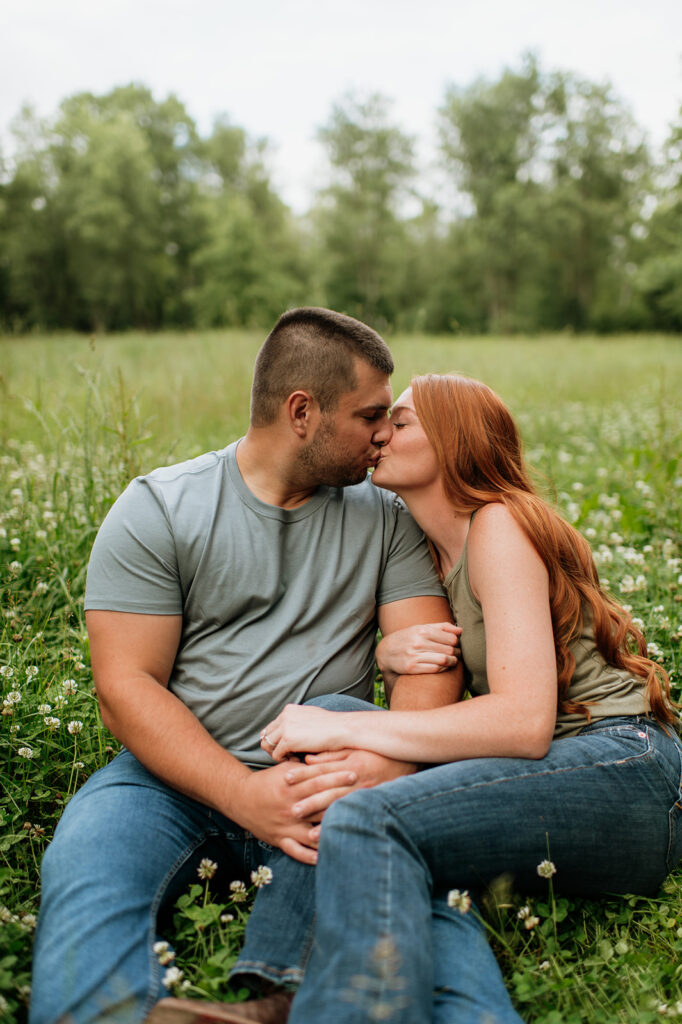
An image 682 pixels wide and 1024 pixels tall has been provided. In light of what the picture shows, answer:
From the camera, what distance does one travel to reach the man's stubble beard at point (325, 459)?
2.47m

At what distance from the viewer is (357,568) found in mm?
2490

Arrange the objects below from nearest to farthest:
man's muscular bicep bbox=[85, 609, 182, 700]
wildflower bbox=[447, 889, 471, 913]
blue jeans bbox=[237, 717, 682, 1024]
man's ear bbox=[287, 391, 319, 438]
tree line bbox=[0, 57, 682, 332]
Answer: blue jeans bbox=[237, 717, 682, 1024] < wildflower bbox=[447, 889, 471, 913] < man's muscular bicep bbox=[85, 609, 182, 700] < man's ear bbox=[287, 391, 319, 438] < tree line bbox=[0, 57, 682, 332]

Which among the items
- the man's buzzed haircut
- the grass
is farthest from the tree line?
the man's buzzed haircut

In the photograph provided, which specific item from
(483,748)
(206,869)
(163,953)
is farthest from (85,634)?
(483,748)

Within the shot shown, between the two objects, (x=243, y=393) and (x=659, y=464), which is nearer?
(x=659, y=464)

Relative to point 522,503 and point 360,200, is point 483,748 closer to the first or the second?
point 522,503

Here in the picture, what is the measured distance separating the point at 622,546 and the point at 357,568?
2.29 metres

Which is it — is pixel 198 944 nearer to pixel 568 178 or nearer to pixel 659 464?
pixel 659 464

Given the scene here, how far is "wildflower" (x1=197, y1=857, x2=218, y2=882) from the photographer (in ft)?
6.74

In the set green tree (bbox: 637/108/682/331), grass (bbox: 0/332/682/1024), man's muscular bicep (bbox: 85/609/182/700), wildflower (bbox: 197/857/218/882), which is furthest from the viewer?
green tree (bbox: 637/108/682/331)

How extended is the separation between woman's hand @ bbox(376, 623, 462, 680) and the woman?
10 millimetres

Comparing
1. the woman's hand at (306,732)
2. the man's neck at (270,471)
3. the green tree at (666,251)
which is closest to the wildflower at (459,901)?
the woman's hand at (306,732)

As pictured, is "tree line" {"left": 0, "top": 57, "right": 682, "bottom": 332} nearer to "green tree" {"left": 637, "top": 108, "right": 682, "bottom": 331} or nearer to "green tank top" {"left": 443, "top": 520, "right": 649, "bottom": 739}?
"green tree" {"left": 637, "top": 108, "right": 682, "bottom": 331}

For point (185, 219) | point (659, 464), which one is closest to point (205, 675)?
point (659, 464)
